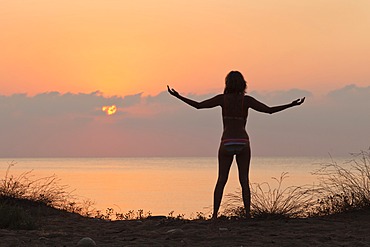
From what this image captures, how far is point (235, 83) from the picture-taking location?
31.0ft

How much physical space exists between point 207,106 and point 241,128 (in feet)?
2.02

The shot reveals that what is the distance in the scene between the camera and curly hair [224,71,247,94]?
945cm

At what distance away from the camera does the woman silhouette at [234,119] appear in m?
9.40

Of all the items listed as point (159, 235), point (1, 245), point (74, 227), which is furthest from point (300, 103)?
point (1, 245)

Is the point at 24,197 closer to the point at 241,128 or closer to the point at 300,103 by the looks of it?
the point at 241,128

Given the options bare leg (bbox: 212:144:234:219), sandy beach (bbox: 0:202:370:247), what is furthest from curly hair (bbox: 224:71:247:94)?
sandy beach (bbox: 0:202:370:247)

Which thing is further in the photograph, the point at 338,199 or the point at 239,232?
the point at 338,199

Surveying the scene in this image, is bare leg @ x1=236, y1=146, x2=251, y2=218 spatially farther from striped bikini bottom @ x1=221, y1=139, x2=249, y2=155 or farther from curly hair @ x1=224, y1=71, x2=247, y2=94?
curly hair @ x1=224, y1=71, x2=247, y2=94

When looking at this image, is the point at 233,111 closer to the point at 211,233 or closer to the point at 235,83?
the point at 235,83

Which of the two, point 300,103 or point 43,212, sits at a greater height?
point 300,103

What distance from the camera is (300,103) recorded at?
9.24m

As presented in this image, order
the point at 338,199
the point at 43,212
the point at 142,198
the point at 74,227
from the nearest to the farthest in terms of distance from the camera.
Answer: the point at 74,227, the point at 338,199, the point at 43,212, the point at 142,198

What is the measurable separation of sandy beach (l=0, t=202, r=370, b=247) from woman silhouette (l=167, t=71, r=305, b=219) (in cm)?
79

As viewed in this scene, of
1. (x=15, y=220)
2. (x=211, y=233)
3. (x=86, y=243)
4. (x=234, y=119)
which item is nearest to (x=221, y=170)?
(x=234, y=119)
